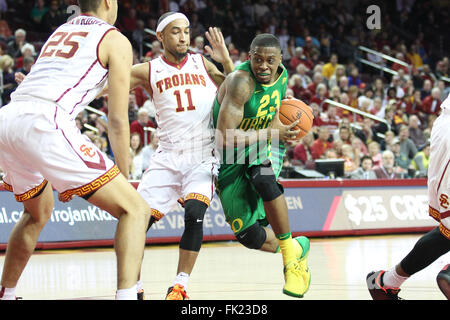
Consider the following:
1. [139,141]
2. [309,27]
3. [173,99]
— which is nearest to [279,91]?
[173,99]

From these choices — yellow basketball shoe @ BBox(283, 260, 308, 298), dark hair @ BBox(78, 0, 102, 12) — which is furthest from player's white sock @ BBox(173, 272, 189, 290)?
dark hair @ BBox(78, 0, 102, 12)

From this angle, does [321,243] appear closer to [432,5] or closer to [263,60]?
[263,60]

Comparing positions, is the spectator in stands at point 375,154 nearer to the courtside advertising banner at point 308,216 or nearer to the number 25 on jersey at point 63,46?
the courtside advertising banner at point 308,216

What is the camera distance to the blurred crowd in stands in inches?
512

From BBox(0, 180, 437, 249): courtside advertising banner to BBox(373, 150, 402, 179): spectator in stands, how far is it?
2.00 feet

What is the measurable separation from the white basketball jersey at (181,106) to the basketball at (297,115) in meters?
0.64

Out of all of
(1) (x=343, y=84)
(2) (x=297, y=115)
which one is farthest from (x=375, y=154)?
(2) (x=297, y=115)

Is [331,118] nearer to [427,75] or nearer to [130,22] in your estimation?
[130,22]

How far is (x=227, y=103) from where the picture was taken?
5711 millimetres

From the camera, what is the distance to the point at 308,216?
11508 mm

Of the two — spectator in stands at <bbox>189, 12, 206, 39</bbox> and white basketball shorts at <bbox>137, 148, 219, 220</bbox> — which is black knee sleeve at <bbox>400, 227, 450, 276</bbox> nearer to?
white basketball shorts at <bbox>137, 148, 219, 220</bbox>

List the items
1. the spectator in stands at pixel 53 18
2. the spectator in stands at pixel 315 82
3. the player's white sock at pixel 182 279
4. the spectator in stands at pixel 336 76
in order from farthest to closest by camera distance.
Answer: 1. the spectator in stands at pixel 336 76
2. the spectator in stands at pixel 315 82
3. the spectator in stands at pixel 53 18
4. the player's white sock at pixel 182 279

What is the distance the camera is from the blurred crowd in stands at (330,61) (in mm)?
13008

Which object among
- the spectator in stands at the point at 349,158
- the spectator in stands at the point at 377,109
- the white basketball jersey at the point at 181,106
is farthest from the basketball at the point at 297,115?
the spectator in stands at the point at 377,109
